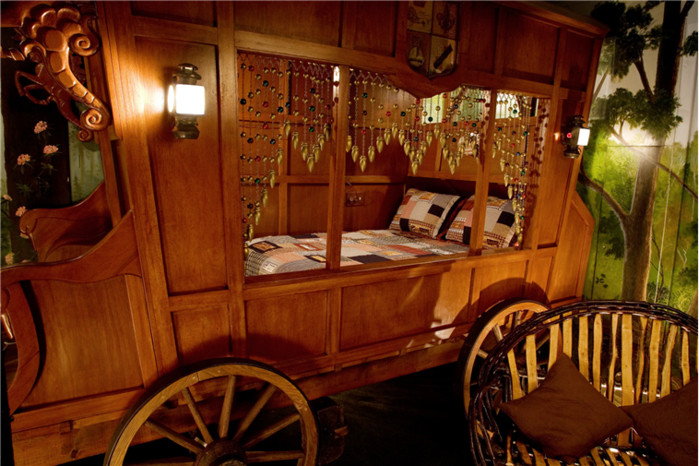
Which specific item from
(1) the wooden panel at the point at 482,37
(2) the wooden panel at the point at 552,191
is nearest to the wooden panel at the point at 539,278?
(2) the wooden panel at the point at 552,191

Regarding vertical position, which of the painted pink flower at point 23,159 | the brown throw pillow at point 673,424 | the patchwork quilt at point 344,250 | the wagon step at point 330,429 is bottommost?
the wagon step at point 330,429

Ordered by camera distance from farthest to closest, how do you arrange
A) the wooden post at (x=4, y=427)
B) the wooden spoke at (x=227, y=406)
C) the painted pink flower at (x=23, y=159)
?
the painted pink flower at (x=23, y=159)
the wooden spoke at (x=227, y=406)
the wooden post at (x=4, y=427)

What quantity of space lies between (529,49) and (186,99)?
7.93ft

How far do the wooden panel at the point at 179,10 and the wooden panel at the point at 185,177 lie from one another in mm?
114

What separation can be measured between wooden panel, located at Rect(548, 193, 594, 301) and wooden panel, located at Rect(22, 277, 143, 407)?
326cm

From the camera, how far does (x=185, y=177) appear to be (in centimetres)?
205

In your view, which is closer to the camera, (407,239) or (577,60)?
(577,60)

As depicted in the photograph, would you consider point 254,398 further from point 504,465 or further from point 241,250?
point 504,465

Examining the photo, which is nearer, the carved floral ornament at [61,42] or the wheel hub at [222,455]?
the carved floral ornament at [61,42]

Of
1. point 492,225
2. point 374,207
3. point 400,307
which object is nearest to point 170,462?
point 400,307

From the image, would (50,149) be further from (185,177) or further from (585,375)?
(585,375)

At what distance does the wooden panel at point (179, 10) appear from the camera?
1.83 meters

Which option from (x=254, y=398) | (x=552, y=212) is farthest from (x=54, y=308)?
(x=552, y=212)

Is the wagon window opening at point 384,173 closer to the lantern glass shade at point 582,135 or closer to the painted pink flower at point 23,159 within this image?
the lantern glass shade at point 582,135
